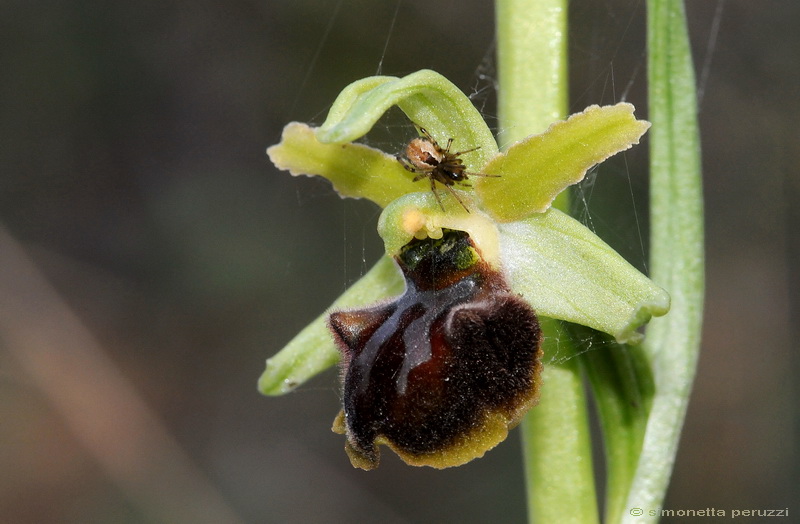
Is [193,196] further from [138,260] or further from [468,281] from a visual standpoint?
[468,281]

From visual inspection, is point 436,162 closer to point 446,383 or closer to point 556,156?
point 556,156

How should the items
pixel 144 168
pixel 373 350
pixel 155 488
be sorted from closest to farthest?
pixel 373 350, pixel 155 488, pixel 144 168

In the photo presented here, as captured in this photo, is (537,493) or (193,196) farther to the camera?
(193,196)

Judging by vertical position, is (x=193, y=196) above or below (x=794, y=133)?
above

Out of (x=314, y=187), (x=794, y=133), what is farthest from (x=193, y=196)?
(x=794, y=133)

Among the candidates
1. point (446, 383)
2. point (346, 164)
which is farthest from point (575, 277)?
point (346, 164)

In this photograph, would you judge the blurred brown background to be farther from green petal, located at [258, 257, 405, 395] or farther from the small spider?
the small spider
